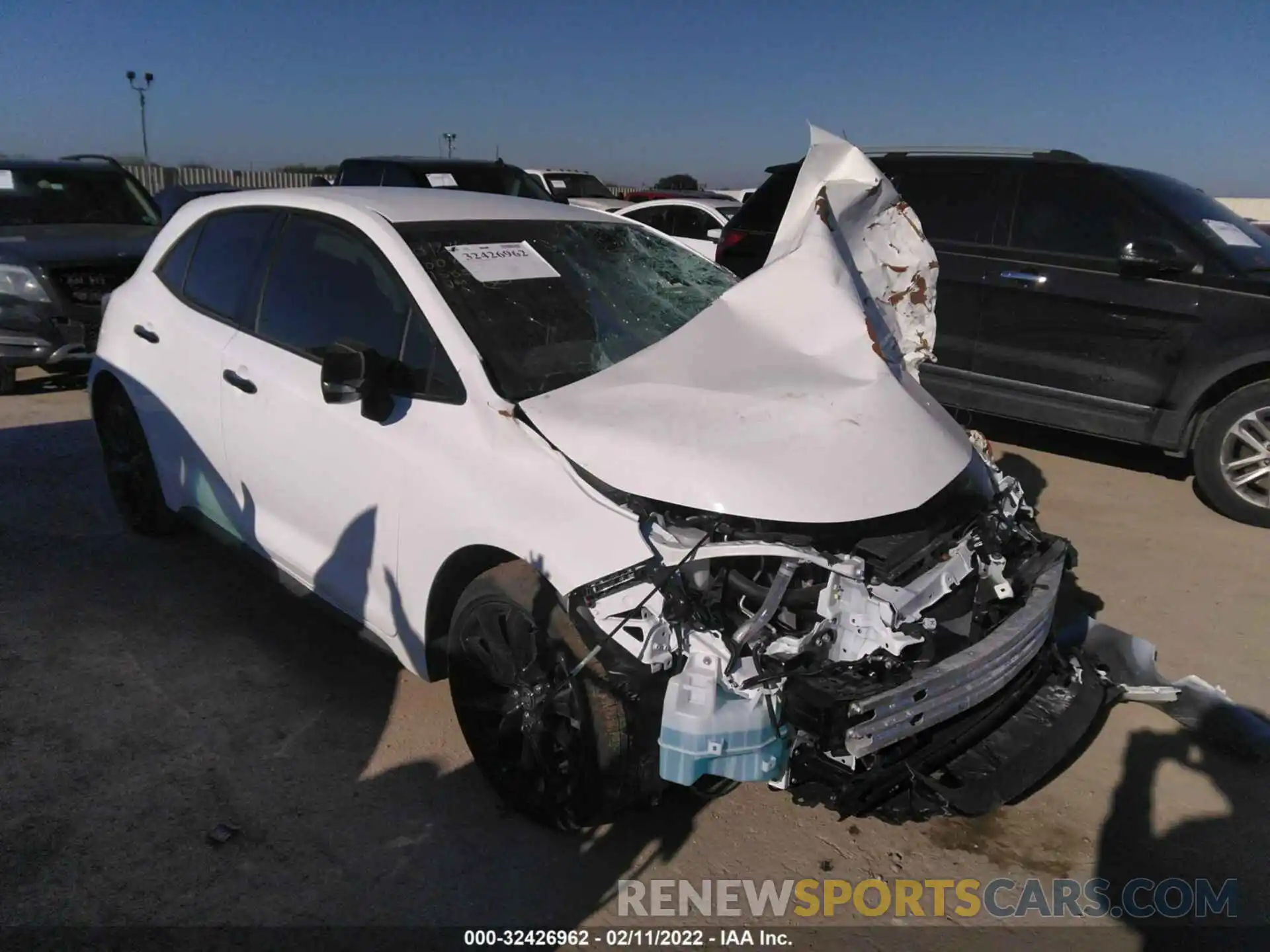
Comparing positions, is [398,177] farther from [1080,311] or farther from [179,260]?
[1080,311]

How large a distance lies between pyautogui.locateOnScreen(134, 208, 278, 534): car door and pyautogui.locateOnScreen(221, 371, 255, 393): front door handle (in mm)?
100

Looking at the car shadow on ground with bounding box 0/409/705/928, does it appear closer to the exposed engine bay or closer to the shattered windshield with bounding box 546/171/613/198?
the exposed engine bay

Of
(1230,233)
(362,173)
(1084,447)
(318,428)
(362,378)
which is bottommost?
(1084,447)

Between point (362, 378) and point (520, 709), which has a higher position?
point (362, 378)

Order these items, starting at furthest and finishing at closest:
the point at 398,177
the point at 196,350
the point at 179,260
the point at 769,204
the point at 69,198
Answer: the point at 398,177 < the point at 69,198 < the point at 769,204 < the point at 179,260 < the point at 196,350

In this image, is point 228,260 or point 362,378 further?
point 228,260

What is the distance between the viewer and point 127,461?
483 cm

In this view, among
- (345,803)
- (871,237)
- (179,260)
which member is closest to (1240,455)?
(871,237)

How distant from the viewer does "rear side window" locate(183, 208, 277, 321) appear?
3867 millimetres

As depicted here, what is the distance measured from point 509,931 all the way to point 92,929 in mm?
1088

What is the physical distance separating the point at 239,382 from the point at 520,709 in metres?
1.78

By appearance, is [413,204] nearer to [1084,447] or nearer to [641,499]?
[641,499]

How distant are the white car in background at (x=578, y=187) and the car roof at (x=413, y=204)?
37.0 feet

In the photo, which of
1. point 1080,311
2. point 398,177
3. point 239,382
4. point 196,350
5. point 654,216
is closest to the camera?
point 239,382
